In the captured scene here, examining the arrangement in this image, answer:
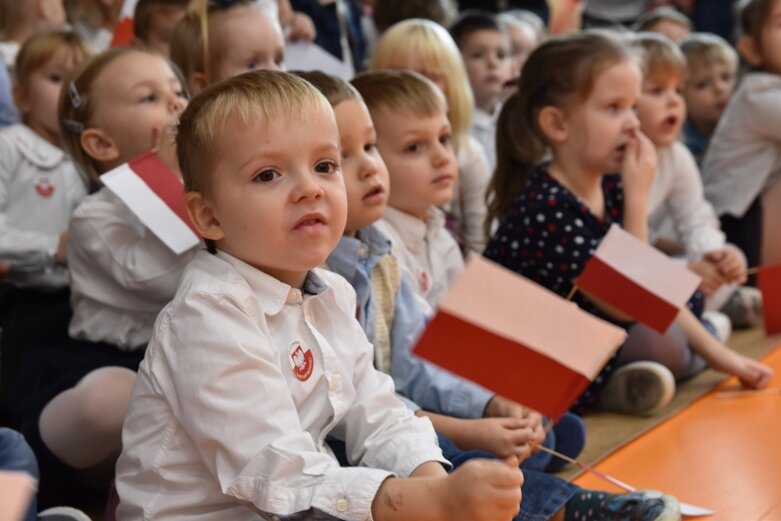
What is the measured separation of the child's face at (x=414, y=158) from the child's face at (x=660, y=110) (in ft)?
2.52

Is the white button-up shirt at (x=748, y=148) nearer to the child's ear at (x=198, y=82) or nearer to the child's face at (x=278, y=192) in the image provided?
the child's ear at (x=198, y=82)

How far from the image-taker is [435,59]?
245 cm

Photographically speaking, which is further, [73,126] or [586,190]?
[586,190]

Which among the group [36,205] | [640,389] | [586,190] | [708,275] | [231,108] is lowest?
[36,205]

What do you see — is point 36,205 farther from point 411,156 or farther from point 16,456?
point 16,456

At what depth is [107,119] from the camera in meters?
1.80

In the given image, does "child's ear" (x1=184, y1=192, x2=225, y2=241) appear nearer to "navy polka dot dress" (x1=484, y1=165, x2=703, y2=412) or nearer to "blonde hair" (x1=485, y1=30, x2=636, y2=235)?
"navy polka dot dress" (x1=484, y1=165, x2=703, y2=412)

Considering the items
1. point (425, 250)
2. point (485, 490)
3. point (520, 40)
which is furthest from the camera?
point (520, 40)

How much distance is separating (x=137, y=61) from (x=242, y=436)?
0.91m

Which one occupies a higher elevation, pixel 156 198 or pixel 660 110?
pixel 660 110

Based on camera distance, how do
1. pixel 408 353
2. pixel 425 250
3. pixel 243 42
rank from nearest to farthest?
pixel 408 353 < pixel 425 250 < pixel 243 42

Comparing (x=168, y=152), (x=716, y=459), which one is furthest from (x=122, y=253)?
(x=716, y=459)

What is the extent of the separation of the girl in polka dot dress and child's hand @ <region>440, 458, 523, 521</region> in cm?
94

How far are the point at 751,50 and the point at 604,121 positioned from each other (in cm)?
96
